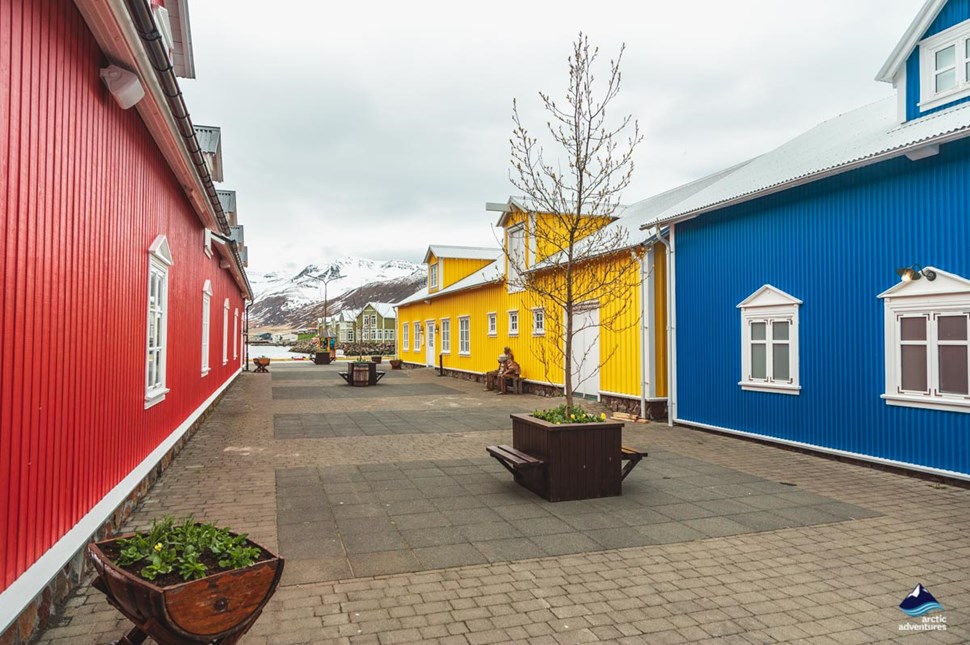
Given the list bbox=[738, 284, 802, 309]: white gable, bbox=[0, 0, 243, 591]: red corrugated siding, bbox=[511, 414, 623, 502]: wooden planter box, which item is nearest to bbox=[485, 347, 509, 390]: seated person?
bbox=[738, 284, 802, 309]: white gable

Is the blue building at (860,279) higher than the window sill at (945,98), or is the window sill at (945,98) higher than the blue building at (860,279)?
the window sill at (945,98)

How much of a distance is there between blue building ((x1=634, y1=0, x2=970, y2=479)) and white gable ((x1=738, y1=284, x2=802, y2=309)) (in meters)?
0.02

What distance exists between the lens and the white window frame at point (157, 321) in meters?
6.45

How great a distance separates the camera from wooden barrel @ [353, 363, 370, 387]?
20297 millimetres

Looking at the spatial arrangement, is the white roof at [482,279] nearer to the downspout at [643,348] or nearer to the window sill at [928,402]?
the downspout at [643,348]

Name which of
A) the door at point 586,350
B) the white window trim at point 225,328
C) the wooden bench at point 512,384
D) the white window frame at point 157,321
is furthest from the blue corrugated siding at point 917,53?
the white window trim at point 225,328

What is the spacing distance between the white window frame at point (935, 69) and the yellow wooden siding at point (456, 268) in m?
19.6

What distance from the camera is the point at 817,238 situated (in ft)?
27.8

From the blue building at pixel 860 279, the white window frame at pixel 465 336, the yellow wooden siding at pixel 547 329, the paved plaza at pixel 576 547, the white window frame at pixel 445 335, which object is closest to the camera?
the paved plaza at pixel 576 547

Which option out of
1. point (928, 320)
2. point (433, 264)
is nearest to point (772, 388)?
point (928, 320)

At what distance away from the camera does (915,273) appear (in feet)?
23.4

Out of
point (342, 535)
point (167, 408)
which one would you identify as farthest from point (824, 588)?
point (167, 408)

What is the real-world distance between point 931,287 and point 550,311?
17.3ft

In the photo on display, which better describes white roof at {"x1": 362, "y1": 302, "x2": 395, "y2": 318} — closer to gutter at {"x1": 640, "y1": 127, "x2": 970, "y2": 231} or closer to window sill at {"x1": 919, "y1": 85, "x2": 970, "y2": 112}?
gutter at {"x1": 640, "y1": 127, "x2": 970, "y2": 231}
